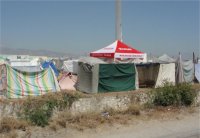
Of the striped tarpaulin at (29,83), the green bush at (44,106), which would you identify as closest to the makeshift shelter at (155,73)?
the striped tarpaulin at (29,83)

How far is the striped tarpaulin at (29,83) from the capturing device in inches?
577

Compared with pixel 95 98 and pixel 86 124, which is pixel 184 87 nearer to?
pixel 95 98

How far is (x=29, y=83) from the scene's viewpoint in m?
15.3

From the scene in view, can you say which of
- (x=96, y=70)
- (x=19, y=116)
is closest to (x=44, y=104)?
(x=19, y=116)

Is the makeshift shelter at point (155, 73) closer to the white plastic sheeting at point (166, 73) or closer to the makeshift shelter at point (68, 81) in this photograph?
the white plastic sheeting at point (166, 73)

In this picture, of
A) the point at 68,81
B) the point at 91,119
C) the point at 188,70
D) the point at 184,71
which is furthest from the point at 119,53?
the point at 91,119

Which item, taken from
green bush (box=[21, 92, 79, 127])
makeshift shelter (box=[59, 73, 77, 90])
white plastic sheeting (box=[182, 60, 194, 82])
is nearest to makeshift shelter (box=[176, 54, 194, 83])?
white plastic sheeting (box=[182, 60, 194, 82])

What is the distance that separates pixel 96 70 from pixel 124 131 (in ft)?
20.4

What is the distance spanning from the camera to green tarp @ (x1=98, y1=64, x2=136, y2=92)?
17.5 m

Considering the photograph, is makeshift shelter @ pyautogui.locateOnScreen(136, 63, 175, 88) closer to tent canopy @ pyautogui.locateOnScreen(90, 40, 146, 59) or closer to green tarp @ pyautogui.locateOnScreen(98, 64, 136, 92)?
tent canopy @ pyautogui.locateOnScreen(90, 40, 146, 59)

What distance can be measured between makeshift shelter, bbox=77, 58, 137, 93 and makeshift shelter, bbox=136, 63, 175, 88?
7.12 ft

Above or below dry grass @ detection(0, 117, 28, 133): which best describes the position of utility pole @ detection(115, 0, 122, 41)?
above

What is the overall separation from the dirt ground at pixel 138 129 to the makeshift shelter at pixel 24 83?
3667mm

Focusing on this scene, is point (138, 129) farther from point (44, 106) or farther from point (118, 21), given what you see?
point (118, 21)
